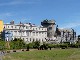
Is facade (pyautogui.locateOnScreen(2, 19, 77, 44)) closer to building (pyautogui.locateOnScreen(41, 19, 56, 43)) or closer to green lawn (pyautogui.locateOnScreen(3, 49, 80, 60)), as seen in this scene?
building (pyautogui.locateOnScreen(41, 19, 56, 43))

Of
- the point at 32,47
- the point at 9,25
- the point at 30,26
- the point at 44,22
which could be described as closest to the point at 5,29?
the point at 9,25

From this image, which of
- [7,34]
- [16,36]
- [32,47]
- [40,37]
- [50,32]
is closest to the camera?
[32,47]

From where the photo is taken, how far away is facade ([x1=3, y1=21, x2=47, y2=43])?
155 meters

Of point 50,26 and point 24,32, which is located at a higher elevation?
point 50,26

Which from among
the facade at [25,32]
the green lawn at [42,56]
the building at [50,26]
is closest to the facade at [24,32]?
the facade at [25,32]

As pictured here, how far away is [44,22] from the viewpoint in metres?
198

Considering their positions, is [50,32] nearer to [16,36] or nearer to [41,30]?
[41,30]

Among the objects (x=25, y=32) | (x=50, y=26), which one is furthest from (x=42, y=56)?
(x=50, y=26)

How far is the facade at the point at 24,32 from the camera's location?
6117 inches

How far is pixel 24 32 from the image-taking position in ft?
536

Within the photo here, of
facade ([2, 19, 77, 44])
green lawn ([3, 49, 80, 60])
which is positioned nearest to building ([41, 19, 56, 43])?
facade ([2, 19, 77, 44])

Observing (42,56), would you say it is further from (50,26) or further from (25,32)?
(50,26)

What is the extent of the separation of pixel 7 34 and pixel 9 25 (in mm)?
8123

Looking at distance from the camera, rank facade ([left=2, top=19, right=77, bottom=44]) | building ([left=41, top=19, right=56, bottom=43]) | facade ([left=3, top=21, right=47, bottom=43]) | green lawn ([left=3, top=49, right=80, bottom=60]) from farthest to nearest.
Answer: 1. building ([left=41, top=19, right=56, bottom=43])
2. facade ([left=3, top=21, right=47, bottom=43])
3. facade ([left=2, top=19, right=77, bottom=44])
4. green lawn ([left=3, top=49, right=80, bottom=60])
